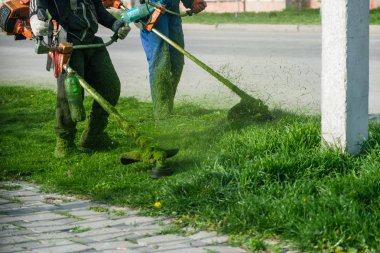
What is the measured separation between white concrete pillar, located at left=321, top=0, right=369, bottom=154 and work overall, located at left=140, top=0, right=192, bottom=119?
3.10m

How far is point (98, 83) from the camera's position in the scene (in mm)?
8141

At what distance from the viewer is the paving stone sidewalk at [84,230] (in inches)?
204

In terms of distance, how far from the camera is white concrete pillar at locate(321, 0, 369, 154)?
6.41 metres

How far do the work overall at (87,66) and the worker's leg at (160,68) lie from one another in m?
1.21

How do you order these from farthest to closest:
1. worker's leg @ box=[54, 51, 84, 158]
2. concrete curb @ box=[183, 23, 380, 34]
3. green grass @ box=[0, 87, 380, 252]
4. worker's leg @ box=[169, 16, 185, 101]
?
concrete curb @ box=[183, 23, 380, 34] < worker's leg @ box=[169, 16, 185, 101] < worker's leg @ box=[54, 51, 84, 158] < green grass @ box=[0, 87, 380, 252]

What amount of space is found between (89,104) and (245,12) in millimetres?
16359

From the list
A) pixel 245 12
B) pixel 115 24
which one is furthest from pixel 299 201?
pixel 245 12

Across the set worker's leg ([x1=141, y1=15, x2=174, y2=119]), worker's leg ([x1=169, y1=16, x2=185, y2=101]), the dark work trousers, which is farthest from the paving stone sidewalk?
worker's leg ([x1=169, y1=16, x2=185, y2=101])

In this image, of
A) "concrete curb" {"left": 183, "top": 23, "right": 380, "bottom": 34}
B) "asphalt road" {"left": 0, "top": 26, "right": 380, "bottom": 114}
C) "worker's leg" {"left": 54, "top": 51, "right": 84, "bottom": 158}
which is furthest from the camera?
"concrete curb" {"left": 183, "top": 23, "right": 380, "bottom": 34}

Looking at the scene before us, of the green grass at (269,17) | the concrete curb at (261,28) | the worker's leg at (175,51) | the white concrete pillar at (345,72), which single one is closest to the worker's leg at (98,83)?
the worker's leg at (175,51)

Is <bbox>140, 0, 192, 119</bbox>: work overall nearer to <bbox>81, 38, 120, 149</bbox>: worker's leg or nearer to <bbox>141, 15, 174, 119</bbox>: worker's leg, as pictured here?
<bbox>141, 15, 174, 119</bbox>: worker's leg

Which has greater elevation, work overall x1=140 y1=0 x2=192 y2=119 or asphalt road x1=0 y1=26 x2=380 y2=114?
work overall x1=140 y1=0 x2=192 y2=119

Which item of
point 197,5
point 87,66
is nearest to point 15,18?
point 87,66

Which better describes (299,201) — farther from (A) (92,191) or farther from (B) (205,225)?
(A) (92,191)
